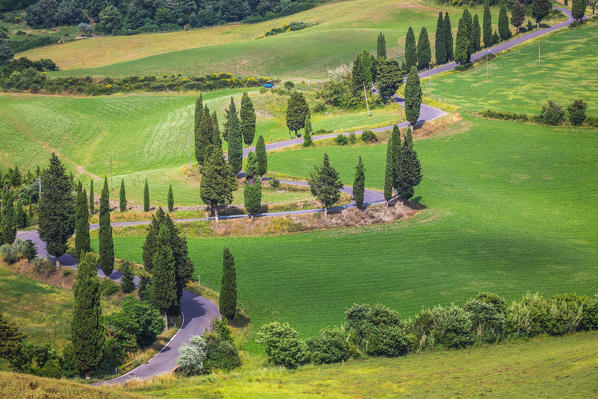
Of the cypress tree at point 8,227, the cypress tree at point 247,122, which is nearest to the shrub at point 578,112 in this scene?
the cypress tree at point 247,122

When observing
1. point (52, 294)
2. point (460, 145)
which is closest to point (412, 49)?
point (460, 145)

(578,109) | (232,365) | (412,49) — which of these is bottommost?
(232,365)

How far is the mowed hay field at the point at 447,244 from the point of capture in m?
62.2

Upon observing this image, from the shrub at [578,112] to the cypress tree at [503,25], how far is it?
187 feet

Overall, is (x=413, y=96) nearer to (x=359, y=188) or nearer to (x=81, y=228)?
(x=359, y=188)

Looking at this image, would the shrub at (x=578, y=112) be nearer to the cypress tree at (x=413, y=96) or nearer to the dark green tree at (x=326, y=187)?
the cypress tree at (x=413, y=96)

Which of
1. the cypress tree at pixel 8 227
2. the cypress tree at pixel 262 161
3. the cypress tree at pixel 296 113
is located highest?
the cypress tree at pixel 296 113

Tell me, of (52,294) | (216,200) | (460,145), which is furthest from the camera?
(460,145)

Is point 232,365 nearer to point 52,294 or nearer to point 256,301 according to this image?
point 256,301

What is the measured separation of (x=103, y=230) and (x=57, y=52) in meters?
139

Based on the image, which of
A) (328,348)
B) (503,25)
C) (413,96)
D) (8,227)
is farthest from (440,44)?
(328,348)

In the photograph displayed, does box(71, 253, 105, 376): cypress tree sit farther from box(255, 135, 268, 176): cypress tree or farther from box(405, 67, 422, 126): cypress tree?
box(405, 67, 422, 126): cypress tree

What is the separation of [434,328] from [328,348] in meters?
8.58

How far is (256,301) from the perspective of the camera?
62.2 meters
